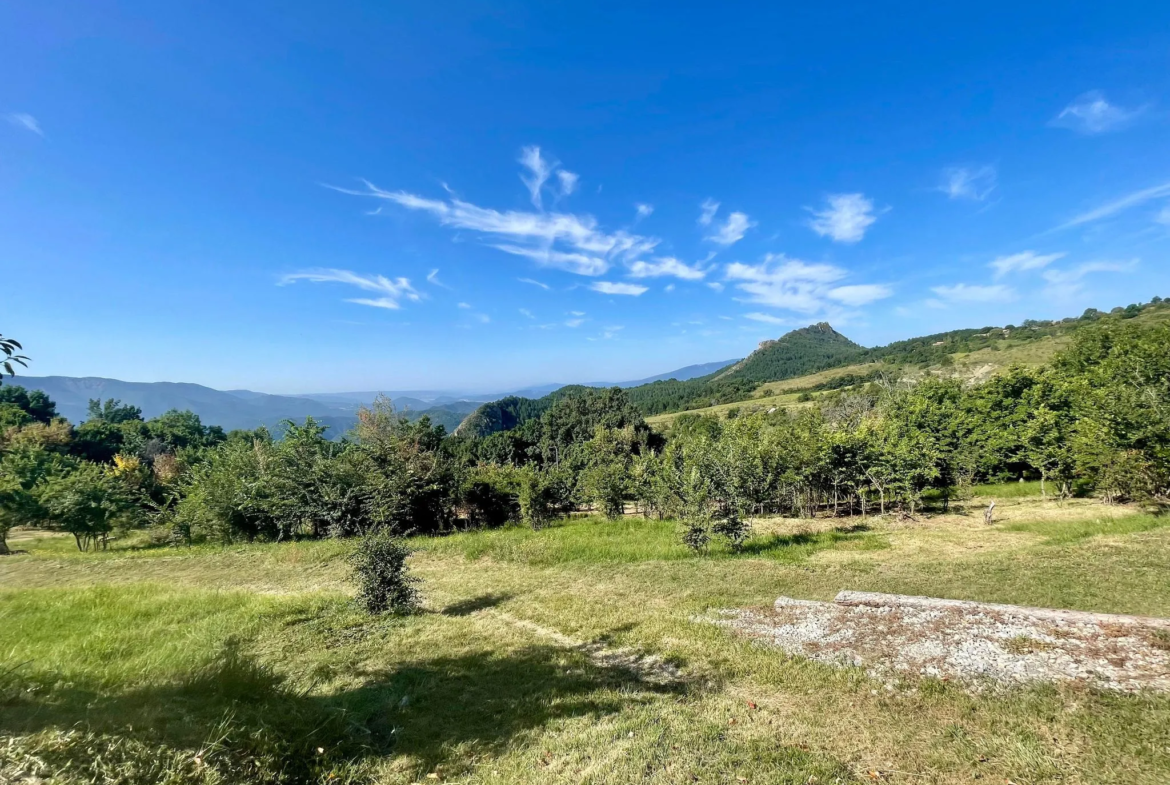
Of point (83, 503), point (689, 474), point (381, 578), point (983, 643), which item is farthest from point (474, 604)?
point (83, 503)

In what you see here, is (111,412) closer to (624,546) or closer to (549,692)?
(624,546)

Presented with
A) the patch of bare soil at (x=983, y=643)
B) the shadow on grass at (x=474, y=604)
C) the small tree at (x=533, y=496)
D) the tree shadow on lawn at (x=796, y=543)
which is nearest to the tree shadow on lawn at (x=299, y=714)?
the patch of bare soil at (x=983, y=643)

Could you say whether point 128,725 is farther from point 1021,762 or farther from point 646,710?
point 1021,762

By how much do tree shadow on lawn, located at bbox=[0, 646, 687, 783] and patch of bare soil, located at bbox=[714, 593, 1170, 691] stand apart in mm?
2980

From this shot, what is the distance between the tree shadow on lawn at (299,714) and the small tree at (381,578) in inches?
138

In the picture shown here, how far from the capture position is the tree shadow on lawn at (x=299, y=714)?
3.87m

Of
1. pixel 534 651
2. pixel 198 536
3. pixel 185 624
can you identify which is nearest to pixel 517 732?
pixel 534 651

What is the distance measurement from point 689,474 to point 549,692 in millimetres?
12494

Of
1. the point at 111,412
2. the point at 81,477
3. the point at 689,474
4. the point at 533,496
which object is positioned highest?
the point at 111,412

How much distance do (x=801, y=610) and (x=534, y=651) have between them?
18.1ft

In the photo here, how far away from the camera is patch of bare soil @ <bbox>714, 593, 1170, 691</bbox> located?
19.5ft

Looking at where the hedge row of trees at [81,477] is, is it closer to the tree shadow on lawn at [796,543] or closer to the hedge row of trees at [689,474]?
the hedge row of trees at [689,474]

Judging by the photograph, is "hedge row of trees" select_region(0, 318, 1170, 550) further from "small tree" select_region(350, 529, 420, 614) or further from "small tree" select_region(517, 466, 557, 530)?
"small tree" select_region(350, 529, 420, 614)

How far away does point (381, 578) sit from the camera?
35.9 ft
